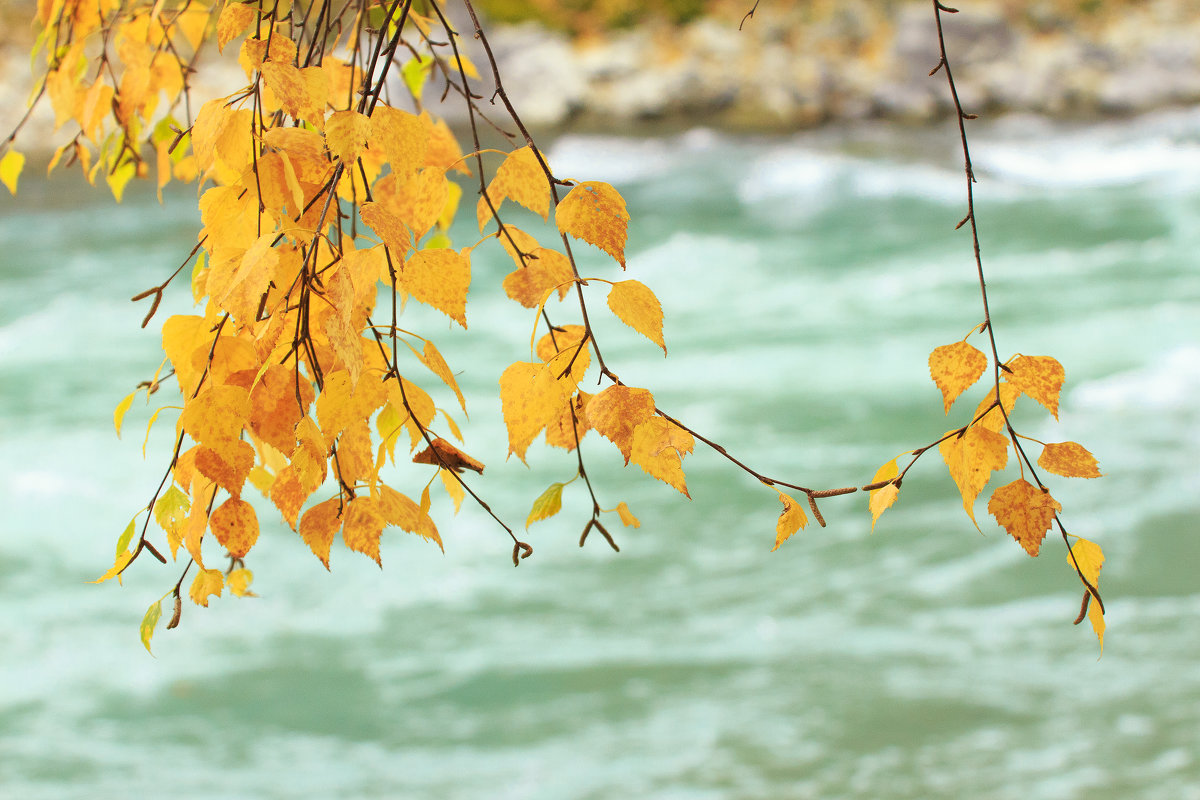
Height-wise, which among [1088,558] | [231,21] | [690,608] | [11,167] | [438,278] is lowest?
[1088,558]

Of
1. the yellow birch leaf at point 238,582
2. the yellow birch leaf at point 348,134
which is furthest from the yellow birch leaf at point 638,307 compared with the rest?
the yellow birch leaf at point 238,582

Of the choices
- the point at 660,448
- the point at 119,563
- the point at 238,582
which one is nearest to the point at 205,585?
the point at 119,563

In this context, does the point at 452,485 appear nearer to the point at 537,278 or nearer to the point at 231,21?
the point at 537,278

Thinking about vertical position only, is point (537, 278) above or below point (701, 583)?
below

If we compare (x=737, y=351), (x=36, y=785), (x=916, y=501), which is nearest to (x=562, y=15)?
(x=737, y=351)

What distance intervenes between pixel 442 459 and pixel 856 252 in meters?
4.82

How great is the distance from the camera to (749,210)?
5844 mm

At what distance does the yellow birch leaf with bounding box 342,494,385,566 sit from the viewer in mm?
496

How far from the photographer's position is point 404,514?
1.62 feet

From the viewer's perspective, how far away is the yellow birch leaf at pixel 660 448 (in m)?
0.45

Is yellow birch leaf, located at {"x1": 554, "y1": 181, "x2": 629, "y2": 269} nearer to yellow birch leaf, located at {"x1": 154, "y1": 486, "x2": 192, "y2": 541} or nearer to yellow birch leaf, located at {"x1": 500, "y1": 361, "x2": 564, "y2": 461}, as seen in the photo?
yellow birch leaf, located at {"x1": 500, "y1": 361, "x2": 564, "y2": 461}

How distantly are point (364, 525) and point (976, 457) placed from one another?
278 millimetres

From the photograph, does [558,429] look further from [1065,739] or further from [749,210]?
[749,210]

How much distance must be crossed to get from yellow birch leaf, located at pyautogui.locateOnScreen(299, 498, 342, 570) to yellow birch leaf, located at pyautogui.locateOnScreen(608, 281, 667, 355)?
0.16 meters
